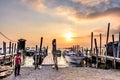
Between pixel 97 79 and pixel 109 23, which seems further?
pixel 109 23

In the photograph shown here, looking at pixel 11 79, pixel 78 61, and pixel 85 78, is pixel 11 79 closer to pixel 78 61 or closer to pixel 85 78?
pixel 85 78

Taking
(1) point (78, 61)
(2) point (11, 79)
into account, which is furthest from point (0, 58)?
(2) point (11, 79)

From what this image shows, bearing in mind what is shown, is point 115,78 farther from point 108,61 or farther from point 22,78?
point 108,61

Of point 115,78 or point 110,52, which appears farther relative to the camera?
point 110,52

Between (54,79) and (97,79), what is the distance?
12.3 feet

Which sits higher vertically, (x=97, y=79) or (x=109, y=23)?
(x=109, y=23)

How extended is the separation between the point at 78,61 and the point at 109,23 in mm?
11623

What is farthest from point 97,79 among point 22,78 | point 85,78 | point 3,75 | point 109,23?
point 109,23

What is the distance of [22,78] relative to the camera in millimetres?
24859

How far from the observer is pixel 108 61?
133ft

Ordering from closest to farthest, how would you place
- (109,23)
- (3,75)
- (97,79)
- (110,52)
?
(97,79) → (3,75) → (109,23) → (110,52)

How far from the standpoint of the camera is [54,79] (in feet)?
77.6

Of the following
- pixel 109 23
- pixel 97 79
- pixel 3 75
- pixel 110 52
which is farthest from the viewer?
pixel 110 52

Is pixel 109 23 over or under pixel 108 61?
over
